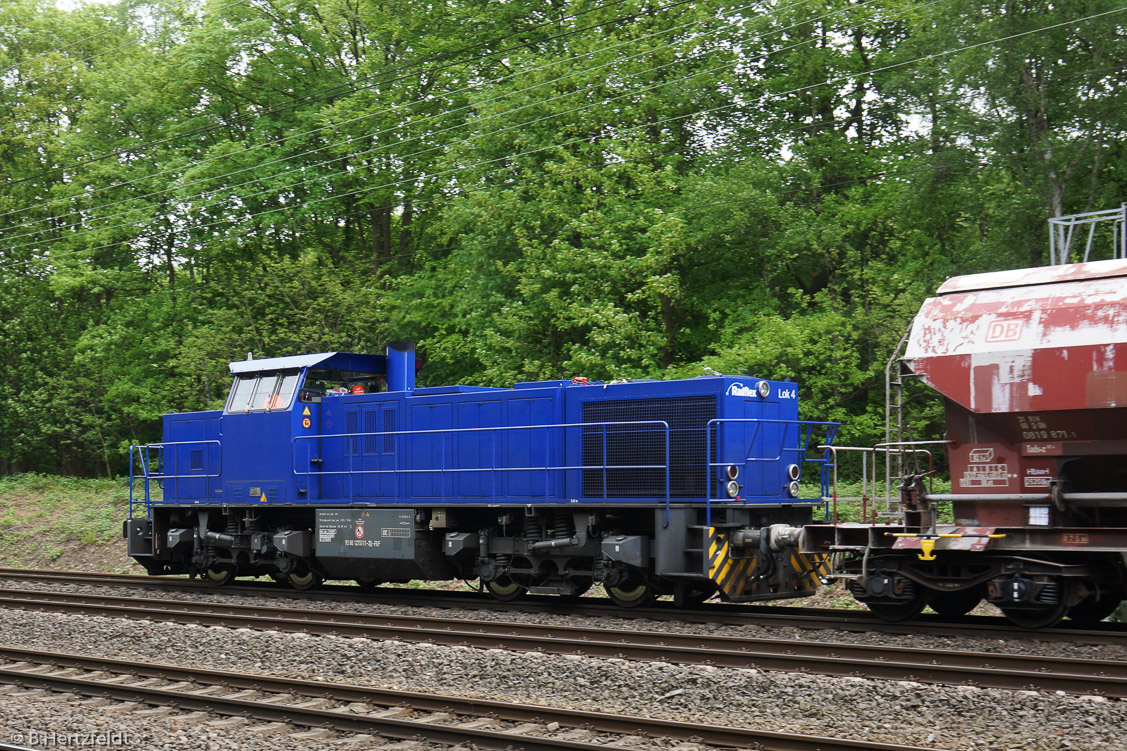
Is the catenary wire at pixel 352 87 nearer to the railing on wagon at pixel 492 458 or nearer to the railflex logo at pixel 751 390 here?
the railing on wagon at pixel 492 458

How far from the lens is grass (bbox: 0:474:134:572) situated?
21.9 m

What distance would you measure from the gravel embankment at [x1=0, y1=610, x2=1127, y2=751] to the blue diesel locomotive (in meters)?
3.05

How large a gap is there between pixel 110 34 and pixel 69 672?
34.4 m

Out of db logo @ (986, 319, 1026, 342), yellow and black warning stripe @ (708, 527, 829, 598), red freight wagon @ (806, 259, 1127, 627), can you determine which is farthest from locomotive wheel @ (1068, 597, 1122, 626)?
db logo @ (986, 319, 1026, 342)

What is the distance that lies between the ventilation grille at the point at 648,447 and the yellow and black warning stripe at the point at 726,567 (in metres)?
0.82

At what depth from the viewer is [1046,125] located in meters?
17.8

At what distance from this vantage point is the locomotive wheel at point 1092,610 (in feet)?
33.8

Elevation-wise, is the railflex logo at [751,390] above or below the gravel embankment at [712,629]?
above

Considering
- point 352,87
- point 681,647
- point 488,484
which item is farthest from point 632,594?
point 352,87

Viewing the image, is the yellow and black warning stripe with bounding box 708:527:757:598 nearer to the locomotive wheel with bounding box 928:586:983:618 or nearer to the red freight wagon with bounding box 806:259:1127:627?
the red freight wagon with bounding box 806:259:1127:627

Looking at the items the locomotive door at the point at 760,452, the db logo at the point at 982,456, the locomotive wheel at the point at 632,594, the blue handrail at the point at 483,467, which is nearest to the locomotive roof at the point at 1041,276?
the db logo at the point at 982,456

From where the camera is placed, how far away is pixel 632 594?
12.4 m

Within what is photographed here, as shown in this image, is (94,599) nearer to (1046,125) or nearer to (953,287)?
(953,287)

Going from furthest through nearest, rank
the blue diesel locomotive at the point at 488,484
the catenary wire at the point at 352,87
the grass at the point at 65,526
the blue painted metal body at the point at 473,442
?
the catenary wire at the point at 352,87 → the grass at the point at 65,526 → the blue painted metal body at the point at 473,442 → the blue diesel locomotive at the point at 488,484
